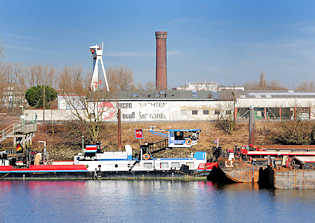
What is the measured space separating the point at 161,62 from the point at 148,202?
65410 mm

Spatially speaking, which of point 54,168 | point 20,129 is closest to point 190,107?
point 20,129

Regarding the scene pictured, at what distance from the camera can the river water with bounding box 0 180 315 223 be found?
3619 centimetres

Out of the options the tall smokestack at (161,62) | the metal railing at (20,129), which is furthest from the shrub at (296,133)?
the tall smokestack at (161,62)

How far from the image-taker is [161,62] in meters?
103

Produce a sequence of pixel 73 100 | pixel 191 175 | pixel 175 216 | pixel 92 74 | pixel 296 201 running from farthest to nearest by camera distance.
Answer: pixel 92 74, pixel 73 100, pixel 191 175, pixel 296 201, pixel 175 216

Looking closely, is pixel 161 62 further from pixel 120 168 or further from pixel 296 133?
pixel 120 168

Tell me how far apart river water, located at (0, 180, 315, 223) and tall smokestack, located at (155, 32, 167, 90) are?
57.2m

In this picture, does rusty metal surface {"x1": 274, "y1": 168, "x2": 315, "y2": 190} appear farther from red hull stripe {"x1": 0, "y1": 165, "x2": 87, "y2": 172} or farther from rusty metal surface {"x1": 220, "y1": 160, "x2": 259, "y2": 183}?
red hull stripe {"x1": 0, "y1": 165, "x2": 87, "y2": 172}

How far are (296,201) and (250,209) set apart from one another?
4.38 m

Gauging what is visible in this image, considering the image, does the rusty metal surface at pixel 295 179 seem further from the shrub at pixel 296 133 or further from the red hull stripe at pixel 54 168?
the red hull stripe at pixel 54 168

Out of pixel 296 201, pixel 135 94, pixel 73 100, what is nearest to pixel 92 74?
pixel 135 94

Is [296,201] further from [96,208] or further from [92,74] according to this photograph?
[92,74]

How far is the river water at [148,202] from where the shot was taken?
36188 mm

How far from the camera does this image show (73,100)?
6694cm
